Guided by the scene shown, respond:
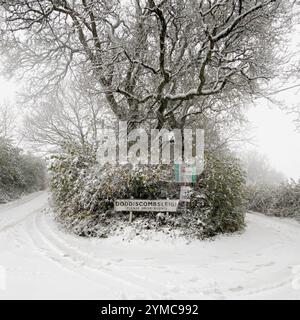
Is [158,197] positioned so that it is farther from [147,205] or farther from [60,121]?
[60,121]

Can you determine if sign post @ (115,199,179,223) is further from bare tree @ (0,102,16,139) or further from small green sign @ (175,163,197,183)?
bare tree @ (0,102,16,139)

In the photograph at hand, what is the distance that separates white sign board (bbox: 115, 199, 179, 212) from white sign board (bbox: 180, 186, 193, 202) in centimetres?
23

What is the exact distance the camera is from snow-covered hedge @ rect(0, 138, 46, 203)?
14.6 metres

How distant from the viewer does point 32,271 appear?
461 cm

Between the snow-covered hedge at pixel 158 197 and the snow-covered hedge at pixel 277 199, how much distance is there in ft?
16.7

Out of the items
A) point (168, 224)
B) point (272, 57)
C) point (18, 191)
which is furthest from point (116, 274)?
point (18, 191)

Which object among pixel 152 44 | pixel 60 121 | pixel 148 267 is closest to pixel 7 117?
pixel 60 121

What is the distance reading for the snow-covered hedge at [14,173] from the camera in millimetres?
14570

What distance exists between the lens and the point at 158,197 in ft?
23.8

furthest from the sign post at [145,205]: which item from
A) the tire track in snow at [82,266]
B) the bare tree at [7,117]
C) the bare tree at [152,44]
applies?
the bare tree at [7,117]

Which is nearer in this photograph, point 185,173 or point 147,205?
point 147,205

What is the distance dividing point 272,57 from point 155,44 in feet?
12.0

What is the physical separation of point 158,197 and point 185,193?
0.74 m

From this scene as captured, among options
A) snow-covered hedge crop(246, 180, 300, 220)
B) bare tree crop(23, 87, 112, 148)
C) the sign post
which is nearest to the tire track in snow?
the sign post
